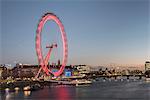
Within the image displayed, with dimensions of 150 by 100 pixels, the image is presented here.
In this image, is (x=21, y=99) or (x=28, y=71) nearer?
(x=21, y=99)

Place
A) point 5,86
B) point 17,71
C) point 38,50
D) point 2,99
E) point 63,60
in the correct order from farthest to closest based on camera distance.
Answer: point 17,71 → point 5,86 → point 63,60 → point 38,50 → point 2,99

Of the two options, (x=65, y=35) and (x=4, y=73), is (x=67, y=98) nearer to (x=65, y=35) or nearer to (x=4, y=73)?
(x=65, y=35)

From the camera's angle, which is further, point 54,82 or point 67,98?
point 54,82

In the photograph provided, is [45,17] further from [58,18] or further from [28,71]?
[28,71]

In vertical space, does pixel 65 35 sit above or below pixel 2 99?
above

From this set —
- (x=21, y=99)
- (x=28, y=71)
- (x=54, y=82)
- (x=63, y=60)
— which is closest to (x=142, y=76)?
(x=28, y=71)

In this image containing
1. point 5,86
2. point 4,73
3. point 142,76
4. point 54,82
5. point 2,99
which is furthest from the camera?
point 142,76

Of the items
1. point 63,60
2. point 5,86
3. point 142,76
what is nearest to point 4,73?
point 5,86

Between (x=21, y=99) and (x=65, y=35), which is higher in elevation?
(x=65, y=35)

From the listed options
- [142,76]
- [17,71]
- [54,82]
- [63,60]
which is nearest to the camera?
[63,60]
